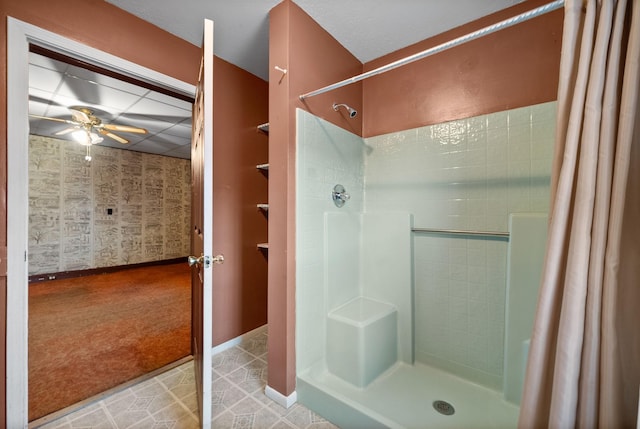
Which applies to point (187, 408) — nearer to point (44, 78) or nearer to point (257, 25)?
point (257, 25)

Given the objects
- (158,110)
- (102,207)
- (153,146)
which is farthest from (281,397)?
(102,207)

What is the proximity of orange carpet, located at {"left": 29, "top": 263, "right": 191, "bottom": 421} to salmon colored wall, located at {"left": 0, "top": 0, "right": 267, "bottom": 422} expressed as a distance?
19.3 inches

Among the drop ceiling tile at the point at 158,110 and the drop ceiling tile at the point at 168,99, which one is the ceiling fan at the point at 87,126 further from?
the drop ceiling tile at the point at 168,99

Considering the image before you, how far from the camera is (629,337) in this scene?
0.68 metres

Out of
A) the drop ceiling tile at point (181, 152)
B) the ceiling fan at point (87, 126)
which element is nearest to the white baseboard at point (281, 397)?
the ceiling fan at point (87, 126)

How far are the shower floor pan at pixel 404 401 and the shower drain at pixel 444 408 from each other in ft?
→ 0.07

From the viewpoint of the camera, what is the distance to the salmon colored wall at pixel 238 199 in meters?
2.10

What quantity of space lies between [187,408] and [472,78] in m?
2.64

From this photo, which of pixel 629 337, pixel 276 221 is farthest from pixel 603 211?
pixel 276 221

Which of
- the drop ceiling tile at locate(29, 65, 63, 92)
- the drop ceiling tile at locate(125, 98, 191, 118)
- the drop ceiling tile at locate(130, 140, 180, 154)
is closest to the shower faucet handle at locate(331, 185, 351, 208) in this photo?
the drop ceiling tile at locate(125, 98, 191, 118)

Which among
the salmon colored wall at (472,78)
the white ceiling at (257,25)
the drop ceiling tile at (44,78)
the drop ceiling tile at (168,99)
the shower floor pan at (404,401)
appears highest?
the white ceiling at (257,25)

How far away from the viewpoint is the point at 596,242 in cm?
69

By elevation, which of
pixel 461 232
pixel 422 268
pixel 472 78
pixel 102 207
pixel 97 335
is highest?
pixel 472 78

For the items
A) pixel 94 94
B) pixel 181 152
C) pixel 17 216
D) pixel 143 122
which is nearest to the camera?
pixel 17 216
